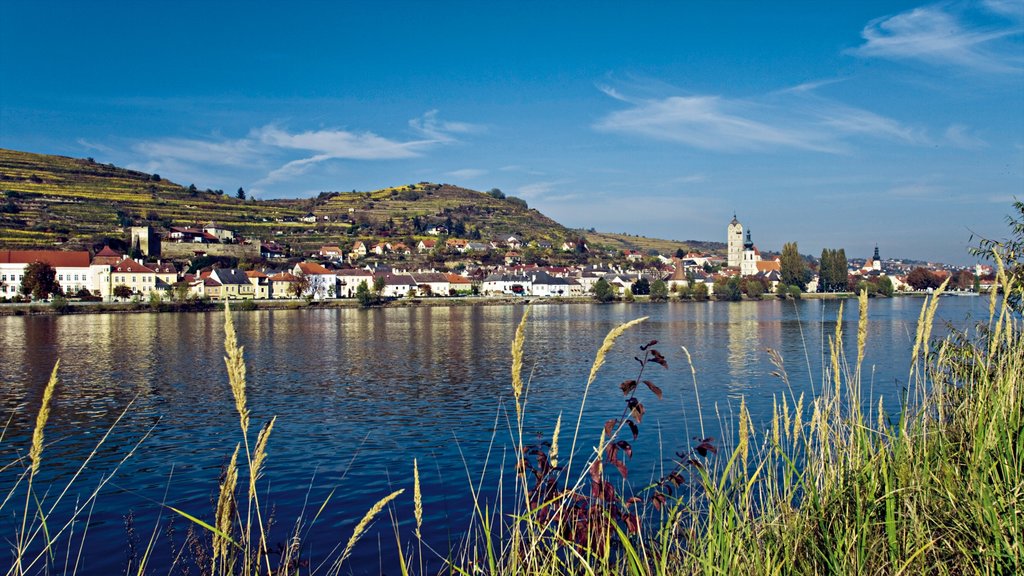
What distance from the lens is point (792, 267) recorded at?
119 metres

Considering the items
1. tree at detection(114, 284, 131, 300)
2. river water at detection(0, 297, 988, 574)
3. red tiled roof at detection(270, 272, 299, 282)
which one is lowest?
river water at detection(0, 297, 988, 574)

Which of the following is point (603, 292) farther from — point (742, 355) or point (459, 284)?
point (742, 355)

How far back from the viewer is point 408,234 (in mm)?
169750

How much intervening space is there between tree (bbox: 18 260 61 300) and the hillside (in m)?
20.2

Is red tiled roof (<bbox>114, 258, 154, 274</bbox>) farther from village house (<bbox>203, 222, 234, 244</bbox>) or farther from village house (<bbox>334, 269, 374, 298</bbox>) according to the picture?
village house (<bbox>203, 222, 234, 244</bbox>)

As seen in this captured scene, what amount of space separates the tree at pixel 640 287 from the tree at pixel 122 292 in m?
72.7

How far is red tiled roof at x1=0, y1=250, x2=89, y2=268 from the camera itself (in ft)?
301

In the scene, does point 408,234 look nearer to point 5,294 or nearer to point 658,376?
point 5,294

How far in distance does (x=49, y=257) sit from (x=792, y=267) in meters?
107

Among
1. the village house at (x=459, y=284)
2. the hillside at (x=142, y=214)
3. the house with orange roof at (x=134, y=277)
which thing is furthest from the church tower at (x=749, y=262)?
the house with orange roof at (x=134, y=277)

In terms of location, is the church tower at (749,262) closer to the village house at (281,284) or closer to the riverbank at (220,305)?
the riverbank at (220,305)

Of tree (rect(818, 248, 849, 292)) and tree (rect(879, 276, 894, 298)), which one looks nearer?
tree (rect(818, 248, 849, 292))

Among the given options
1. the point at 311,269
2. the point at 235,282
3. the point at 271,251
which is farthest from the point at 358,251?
the point at 235,282

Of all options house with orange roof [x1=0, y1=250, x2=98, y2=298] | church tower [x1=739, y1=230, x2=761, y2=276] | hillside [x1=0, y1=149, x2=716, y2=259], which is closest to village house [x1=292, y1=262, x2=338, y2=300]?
hillside [x1=0, y1=149, x2=716, y2=259]
